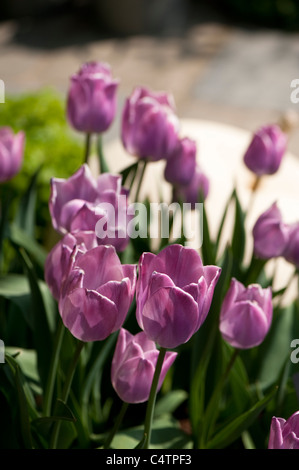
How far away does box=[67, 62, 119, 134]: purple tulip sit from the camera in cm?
100

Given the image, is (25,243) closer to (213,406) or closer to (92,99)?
(92,99)

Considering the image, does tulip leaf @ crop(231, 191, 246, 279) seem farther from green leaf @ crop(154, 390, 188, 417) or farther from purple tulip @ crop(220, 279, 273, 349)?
purple tulip @ crop(220, 279, 273, 349)

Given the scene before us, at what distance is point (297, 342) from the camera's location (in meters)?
1.00

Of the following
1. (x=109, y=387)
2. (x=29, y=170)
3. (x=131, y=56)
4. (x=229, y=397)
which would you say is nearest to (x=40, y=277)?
(x=109, y=387)

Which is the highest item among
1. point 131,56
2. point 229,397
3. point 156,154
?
point 131,56

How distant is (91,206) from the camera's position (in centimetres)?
74

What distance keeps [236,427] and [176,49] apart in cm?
392

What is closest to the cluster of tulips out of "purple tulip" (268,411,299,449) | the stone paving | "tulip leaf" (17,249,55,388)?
"purple tulip" (268,411,299,449)

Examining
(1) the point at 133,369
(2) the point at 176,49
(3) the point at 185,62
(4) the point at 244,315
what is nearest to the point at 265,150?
(4) the point at 244,315

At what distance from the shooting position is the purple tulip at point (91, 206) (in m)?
0.73

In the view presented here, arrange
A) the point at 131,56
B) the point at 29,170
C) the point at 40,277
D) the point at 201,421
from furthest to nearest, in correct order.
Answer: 1. the point at 131,56
2. the point at 29,170
3. the point at 40,277
4. the point at 201,421

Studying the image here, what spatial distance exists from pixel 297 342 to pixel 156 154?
291mm

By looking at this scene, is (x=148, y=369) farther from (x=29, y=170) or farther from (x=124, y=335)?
(x=29, y=170)

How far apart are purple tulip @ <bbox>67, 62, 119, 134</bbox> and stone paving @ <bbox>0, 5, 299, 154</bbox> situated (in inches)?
100
